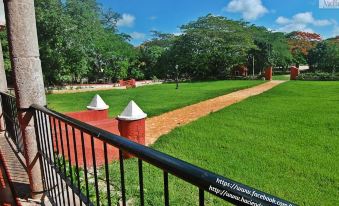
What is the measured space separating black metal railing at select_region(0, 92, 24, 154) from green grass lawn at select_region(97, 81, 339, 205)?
1403mm

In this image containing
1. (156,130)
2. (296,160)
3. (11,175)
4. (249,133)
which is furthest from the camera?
(156,130)

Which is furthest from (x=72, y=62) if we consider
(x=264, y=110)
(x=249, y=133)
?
(x=249, y=133)

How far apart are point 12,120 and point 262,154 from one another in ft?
13.6

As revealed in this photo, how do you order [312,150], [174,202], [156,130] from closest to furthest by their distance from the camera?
[174,202] → [312,150] → [156,130]

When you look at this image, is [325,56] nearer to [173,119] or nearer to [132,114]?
[173,119]

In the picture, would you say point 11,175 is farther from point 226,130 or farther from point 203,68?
point 203,68

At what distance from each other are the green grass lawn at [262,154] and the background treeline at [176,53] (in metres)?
15.9

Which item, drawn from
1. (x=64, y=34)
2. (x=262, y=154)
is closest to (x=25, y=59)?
(x=262, y=154)

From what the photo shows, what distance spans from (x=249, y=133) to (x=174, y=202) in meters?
3.99

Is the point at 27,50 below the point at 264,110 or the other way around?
the other way around

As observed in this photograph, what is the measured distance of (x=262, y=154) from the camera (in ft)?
18.4

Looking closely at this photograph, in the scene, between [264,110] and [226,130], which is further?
[264,110]

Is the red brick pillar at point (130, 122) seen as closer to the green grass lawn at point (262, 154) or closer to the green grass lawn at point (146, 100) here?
the green grass lawn at point (262, 154)

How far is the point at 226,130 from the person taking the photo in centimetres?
767
